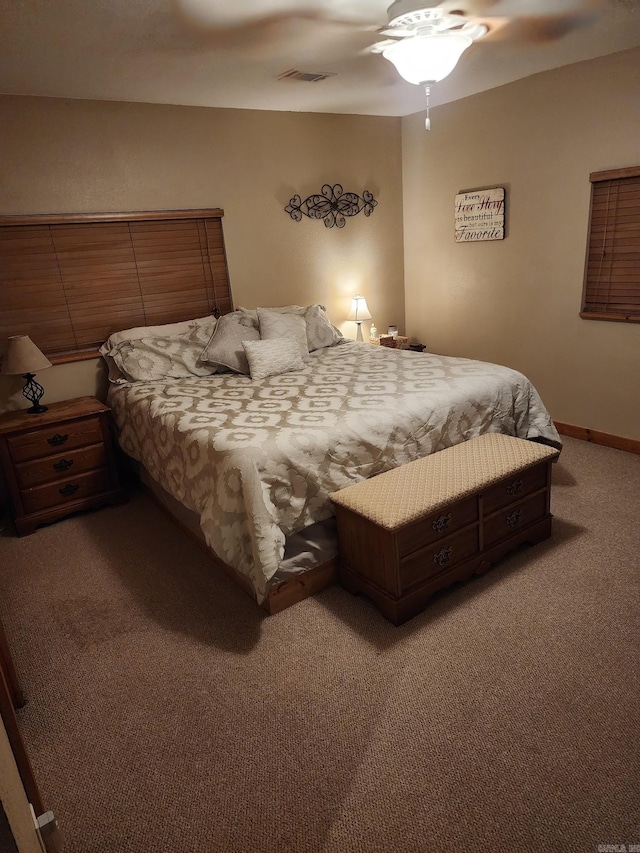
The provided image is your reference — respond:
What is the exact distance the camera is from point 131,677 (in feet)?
6.54

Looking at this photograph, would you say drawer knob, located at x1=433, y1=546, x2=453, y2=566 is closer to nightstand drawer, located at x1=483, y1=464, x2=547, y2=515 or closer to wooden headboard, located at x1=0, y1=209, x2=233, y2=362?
nightstand drawer, located at x1=483, y1=464, x2=547, y2=515

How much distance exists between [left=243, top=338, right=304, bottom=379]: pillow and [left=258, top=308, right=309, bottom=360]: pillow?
0.10m

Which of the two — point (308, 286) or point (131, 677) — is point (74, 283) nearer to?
point (308, 286)

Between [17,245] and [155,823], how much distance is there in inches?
121

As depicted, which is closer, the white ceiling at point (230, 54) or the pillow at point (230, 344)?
the white ceiling at point (230, 54)

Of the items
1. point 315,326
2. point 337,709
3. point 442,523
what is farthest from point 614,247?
point 337,709

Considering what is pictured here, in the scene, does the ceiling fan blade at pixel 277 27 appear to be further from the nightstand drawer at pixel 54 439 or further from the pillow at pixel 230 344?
the nightstand drawer at pixel 54 439

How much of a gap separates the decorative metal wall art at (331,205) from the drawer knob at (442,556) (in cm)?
302

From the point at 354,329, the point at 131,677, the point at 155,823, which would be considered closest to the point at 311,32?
the point at 354,329

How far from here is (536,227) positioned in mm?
3816

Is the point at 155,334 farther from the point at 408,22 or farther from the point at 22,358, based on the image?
the point at 408,22

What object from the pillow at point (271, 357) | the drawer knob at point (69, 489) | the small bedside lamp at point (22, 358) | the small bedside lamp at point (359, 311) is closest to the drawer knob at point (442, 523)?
the pillow at point (271, 357)

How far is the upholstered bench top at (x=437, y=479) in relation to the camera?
2084 millimetres

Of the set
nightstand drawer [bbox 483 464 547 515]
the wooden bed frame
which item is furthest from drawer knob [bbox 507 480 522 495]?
the wooden bed frame
